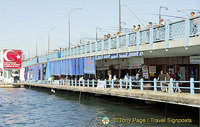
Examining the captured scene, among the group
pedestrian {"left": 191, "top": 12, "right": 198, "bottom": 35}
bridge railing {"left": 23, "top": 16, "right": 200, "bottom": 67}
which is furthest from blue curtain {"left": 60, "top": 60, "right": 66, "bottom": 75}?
pedestrian {"left": 191, "top": 12, "right": 198, "bottom": 35}

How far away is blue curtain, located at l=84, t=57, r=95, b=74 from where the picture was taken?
33.7 meters

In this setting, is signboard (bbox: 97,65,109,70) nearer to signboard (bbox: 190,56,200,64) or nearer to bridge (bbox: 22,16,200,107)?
bridge (bbox: 22,16,200,107)

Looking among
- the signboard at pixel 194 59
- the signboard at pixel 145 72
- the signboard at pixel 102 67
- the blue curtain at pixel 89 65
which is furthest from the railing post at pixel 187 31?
the signboard at pixel 102 67

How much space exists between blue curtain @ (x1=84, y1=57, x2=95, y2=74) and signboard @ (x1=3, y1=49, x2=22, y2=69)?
4268 cm

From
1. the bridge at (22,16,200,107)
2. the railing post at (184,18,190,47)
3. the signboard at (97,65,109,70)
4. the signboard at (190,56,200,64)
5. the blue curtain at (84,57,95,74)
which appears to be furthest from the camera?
the signboard at (97,65,109,70)

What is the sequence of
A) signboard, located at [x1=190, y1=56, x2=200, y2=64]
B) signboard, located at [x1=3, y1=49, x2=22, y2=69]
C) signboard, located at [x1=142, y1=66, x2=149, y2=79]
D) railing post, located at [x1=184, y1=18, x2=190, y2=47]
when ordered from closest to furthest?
railing post, located at [x1=184, y1=18, x2=190, y2=47], signboard, located at [x1=190, y1=56, x2=200, y2=64], signboard, located at [x1=142, y1=66, x2=149, y2=79], signboard, located at [x1=3, y1=49, x2=22, y2=69]

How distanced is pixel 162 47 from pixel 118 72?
12941mm

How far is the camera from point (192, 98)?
1586 cm

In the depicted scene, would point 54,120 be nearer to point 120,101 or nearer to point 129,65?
point 120,101

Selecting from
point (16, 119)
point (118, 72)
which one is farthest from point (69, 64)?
point (16, 119)

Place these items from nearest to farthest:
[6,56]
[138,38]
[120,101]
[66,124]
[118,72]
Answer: [66,124], [138,38], [120,101], [118,72], [6,56]

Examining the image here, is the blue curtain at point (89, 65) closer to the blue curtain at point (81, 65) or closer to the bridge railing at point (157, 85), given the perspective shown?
the blue curtain at point (81, 65)

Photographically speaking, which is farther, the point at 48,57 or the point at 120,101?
the point at 48,57

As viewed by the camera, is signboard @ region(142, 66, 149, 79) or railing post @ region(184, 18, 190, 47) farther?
signboard @ region(142, 66, 149, 79)
